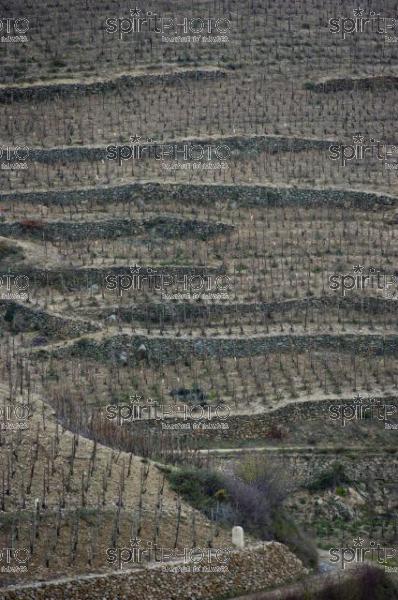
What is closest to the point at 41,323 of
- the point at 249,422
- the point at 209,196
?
the point at 249,422

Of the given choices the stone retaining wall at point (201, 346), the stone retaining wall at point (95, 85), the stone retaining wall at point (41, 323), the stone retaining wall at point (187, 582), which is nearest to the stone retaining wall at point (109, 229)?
the stone retaining wall at point (41, 323)

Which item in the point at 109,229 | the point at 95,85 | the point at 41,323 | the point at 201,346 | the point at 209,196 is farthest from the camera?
the point at 95,85

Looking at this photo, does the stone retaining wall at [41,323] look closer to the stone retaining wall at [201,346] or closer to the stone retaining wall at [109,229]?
the stone retaining wall at [201,346]

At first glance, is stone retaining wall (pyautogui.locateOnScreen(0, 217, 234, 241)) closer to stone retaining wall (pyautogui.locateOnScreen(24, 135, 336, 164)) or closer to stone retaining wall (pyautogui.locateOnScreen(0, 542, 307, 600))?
stone retaining wall (pyautogui.locateOnScreen(24, 135, 336, 164))

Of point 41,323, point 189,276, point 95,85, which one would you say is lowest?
point 41,323

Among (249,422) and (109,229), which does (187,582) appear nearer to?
(249,422)

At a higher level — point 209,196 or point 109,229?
point 209,196

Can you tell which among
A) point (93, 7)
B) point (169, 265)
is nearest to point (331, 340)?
point (169, 265)

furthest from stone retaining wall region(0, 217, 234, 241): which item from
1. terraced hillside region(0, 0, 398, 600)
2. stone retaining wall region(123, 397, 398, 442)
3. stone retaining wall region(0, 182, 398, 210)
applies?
stone retaining wall region(123, 397, 398, 442)

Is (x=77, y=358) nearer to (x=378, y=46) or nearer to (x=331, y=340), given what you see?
(x=331, y=340)
